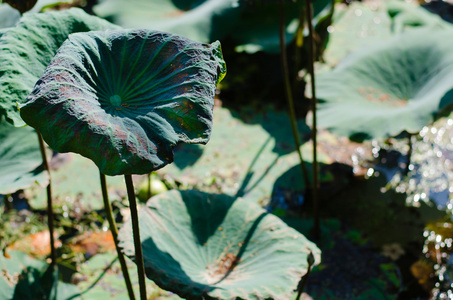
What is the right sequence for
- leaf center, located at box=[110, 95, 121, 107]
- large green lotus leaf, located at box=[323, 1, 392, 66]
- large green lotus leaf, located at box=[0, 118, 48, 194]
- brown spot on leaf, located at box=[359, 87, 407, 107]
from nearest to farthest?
leaf center, located at box=[110, 95, 121, 107] → large green lotus leaf, located at box=[0, 118, 48, 194] → brown spot on leaf, located at box=[359, 87, 407, 107] → large green lotus leaf, located at box=[323, 1, 392, 66]

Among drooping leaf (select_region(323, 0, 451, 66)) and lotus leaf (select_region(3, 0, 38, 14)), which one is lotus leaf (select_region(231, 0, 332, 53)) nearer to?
drooping leaf (select_region(323, 0, 451, 66))

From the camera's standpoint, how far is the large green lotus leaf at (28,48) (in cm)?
141

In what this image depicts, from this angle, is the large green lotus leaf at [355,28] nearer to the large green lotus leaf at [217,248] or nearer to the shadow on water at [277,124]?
the shadow on water at [277,124]

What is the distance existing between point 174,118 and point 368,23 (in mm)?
3772

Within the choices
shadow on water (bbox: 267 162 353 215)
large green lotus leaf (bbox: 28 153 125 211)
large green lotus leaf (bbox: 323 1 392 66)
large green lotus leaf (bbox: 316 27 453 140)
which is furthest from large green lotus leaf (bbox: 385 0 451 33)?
large green lotus leaf (bbox: 28 153 125 211)

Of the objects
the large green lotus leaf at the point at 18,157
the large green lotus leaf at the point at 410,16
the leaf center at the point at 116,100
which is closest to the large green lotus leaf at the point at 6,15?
the large green lotus leaf at the point at 18,157

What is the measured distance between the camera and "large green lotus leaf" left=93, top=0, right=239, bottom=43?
3316mm

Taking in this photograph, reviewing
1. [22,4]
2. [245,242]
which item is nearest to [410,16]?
[245,242]

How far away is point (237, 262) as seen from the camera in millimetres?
1854

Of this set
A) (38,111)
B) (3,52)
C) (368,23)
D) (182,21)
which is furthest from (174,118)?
(368,23)

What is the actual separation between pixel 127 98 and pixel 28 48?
16.6 inches

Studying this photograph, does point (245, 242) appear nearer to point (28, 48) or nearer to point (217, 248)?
point (217, 248)

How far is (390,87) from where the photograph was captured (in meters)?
2.93

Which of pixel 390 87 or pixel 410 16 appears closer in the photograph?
pixel 390 87
